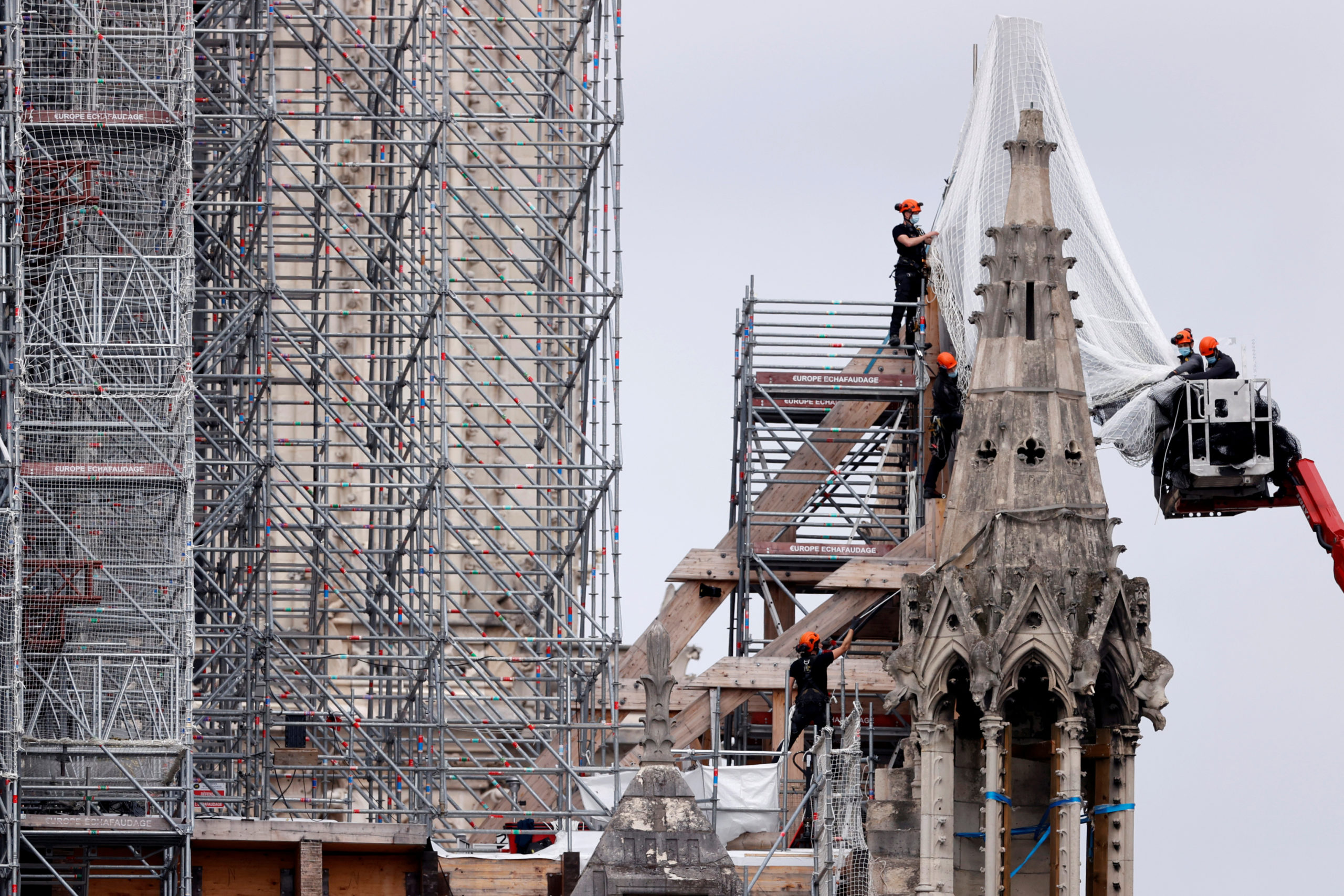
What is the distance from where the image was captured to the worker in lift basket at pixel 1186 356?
51.1 metres

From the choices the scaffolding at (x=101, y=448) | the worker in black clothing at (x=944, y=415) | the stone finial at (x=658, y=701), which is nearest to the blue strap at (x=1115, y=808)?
the stone finial at (x=658, y=701)

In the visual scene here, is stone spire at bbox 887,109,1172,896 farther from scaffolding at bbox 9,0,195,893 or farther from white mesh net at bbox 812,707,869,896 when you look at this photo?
scaffolding at bbox 9,0,195,893

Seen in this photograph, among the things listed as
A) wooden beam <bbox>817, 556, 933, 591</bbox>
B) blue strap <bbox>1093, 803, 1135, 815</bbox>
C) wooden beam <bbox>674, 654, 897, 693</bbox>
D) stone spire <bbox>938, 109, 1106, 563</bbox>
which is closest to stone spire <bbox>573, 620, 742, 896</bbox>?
blue strap <bbox>1093, 803, 1135, 815</bbox>

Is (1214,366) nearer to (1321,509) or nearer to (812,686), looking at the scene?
(1321,509)

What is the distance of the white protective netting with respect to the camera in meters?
52.3

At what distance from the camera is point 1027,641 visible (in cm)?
4222

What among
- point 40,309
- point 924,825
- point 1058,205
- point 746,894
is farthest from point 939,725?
point 40,309

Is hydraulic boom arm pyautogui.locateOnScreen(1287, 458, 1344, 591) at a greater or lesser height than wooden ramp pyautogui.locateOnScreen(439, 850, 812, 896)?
greater

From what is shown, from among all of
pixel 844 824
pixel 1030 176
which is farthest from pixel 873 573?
pixel 1030 176

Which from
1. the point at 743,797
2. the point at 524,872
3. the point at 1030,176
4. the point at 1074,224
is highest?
the point at 1074,224

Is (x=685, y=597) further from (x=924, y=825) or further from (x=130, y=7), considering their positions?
(x=924, y=825)

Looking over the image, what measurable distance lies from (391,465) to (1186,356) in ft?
37.7

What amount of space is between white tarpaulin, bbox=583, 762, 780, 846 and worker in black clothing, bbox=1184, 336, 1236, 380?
7623 millimetres

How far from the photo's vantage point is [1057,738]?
42031mm
